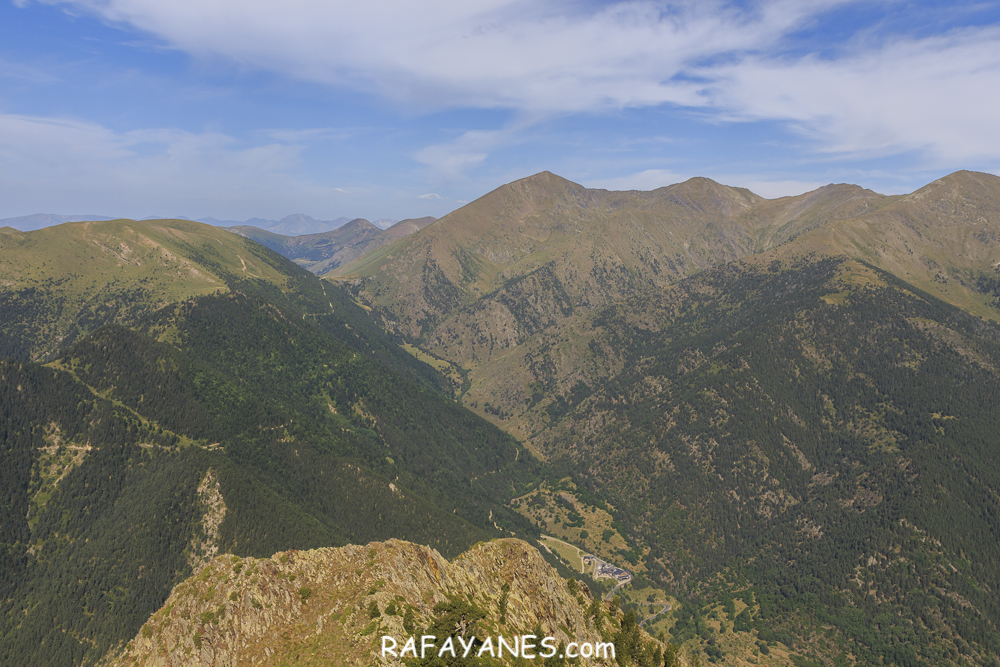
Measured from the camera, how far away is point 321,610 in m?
64.0

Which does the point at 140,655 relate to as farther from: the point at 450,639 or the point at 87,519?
the point at 87,519

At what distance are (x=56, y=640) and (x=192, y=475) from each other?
182 ft

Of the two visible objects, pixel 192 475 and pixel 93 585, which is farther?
pixel 192 475

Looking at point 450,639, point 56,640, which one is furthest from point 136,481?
point 450,639

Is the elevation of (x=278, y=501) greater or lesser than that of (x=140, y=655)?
lesser

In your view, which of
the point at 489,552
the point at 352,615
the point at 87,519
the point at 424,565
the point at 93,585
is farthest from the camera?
the point at 87,519

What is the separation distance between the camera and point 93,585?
154 metres

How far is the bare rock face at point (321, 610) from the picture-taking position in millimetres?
58906

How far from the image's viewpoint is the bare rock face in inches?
2319

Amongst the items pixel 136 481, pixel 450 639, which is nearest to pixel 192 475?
pixel 136 481

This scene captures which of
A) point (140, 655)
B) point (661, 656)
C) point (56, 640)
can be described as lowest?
point (56, 640)

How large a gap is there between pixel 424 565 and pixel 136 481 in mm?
165455

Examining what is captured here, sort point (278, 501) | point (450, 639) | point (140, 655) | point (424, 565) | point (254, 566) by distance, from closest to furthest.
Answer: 1. point (450, 639)
2. point (140, 655)
3. point (254, 566)
4. point (424, 565)
5. point (278, 501)

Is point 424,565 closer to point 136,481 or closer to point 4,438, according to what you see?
point 136,481
